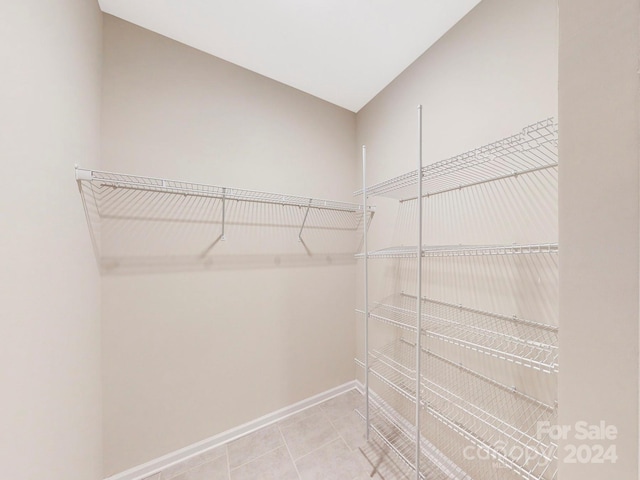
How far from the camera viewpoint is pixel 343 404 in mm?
1789

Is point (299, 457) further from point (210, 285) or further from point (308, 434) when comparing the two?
point (210, 285)

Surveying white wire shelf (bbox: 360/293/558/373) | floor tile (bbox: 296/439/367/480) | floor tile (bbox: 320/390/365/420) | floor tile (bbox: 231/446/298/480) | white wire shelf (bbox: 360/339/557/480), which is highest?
white wire shelf (bbox: 360/293/558/373)

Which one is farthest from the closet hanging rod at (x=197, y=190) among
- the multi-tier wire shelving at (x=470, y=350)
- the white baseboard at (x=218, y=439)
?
the white baseboard at (x=218, y=439)

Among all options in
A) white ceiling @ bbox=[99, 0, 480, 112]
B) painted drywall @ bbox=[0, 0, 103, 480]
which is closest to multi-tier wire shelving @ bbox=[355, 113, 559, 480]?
white ceiling @ bbox=[99, 0, 480, 112]

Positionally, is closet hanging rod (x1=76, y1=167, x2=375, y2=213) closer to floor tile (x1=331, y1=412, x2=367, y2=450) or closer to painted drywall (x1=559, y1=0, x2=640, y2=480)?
painted drywall (x1=559, y1=0, x2=640, y2=480)

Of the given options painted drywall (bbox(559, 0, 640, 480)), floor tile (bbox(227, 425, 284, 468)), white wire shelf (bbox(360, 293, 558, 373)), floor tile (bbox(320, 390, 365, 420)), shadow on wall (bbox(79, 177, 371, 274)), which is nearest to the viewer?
painted drywall (bbox(559, 0, 640, 480))

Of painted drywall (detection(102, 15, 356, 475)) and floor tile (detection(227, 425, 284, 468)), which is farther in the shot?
floor tile (detection(227, 425, 284, 468))

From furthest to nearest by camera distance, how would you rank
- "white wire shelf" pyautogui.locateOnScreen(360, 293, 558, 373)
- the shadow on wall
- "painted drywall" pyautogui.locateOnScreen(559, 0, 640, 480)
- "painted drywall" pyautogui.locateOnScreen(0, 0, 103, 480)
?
the shadow on wall
"white wire shelf" pyautogui.locateOnScreen(360, 293, 558, 373)
"painted drywall" pyautogui.locateOnScreen(0, 0, 103, 480)
"painted drywall" pyautogui.locateOnScreen(559, 0, 640, 480)

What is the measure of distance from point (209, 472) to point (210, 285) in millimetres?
1028

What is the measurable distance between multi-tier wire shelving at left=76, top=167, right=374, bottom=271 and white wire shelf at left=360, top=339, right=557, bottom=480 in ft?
3.36

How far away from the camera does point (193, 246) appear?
1370mm

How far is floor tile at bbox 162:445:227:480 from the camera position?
4.11 feet

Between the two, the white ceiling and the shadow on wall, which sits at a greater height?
the white ceiling

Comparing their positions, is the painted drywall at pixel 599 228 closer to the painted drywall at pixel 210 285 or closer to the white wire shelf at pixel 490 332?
the white wire shelf at pixel 490 332
